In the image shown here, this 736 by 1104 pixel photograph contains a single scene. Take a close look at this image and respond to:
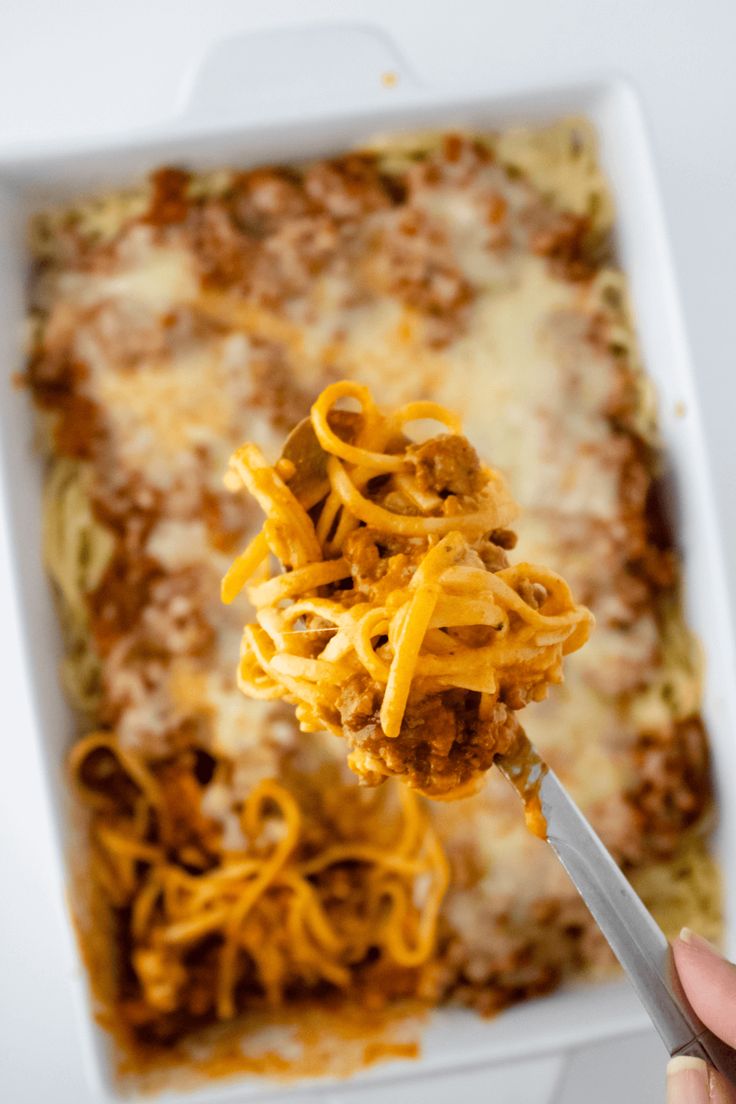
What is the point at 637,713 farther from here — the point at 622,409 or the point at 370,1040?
the point at 370,1040

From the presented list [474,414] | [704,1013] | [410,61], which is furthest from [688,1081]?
[410,61]

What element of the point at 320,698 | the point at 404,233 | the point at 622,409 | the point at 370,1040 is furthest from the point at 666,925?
the point at 404,233

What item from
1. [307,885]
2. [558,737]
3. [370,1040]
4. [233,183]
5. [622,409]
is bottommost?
[370,1040]

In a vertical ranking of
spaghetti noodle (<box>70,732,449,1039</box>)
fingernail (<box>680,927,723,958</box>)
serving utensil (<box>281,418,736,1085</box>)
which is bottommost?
spaghetti noodle (<box>70,732,449,1039</box>)

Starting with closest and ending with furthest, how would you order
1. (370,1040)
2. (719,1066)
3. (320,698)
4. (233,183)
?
(320,698) < (719,1066) < (370,1040) < (233,183)

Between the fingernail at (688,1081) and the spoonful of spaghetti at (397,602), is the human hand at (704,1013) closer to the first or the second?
the fingernail at (688,1081)

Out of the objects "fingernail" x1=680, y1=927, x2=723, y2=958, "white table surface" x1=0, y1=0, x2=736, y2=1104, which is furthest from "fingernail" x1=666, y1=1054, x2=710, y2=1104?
"white table surface" x1=0, y1=0, x2=736, y2=1104

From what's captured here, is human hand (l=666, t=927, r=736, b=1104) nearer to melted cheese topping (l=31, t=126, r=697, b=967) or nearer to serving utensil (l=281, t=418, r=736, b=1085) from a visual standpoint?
serving utensil (l=281, t=418, r=736, b=1085)

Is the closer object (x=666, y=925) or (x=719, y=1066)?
(x=719, y=1066)
